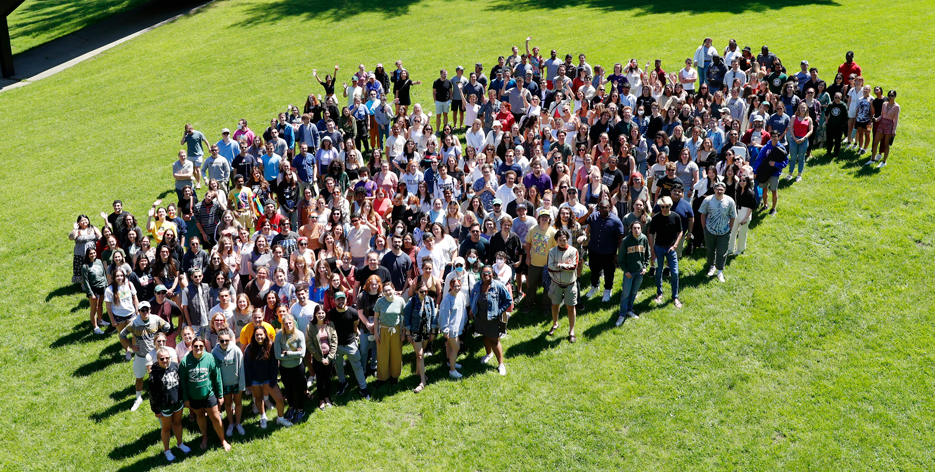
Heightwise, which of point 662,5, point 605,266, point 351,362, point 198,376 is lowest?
point 351,362

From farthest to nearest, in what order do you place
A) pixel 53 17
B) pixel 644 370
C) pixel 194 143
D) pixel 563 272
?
1. pixel 53 17
2. pixel 194 143
3. pixel 563 272
4. pixel 644 370

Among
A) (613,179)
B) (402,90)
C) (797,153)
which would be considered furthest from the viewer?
(402,90)

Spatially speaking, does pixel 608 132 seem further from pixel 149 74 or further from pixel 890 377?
pixel 149 74

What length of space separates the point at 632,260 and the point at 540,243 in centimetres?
151

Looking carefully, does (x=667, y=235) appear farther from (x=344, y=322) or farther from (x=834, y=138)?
(x=834, y=138)

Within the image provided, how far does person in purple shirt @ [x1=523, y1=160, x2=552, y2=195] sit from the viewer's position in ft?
43.4

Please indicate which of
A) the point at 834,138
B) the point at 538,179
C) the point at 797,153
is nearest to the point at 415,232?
the point at 538,179

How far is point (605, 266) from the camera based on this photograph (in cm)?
1212

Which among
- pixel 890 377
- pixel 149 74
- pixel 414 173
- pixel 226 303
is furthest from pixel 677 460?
pixel 149 74

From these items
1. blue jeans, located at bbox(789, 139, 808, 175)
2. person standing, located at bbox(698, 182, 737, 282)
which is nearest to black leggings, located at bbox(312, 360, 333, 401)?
person standing, located at bbox(698, 182, 737, 282)

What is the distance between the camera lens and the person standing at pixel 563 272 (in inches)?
425

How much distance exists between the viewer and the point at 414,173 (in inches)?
548

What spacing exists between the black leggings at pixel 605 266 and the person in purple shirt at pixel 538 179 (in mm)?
1772

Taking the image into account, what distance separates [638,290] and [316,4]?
1104 inches
